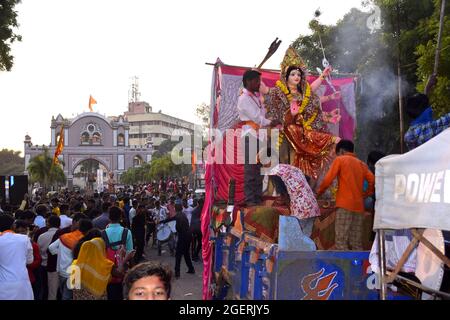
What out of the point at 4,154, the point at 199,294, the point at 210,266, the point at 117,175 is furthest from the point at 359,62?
the point at 4,154

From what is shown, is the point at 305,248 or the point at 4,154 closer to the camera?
the point at 305,248

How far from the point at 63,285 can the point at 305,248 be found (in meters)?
3.63

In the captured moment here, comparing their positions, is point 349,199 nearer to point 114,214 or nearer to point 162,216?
point 114,214

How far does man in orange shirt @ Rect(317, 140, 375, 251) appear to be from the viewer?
16.5 feet

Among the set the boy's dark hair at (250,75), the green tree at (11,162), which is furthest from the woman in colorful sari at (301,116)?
the green tree at (11,162)

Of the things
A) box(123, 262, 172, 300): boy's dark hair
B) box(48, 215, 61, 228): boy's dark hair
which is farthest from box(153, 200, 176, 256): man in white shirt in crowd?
box(123, 262, 172, 300): boy's dark hair

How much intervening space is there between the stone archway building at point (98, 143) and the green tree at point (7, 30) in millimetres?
76422

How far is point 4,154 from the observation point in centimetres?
10712

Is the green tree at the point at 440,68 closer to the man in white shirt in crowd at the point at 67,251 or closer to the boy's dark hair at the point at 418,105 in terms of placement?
the boy's dark hair at the point at 418,105

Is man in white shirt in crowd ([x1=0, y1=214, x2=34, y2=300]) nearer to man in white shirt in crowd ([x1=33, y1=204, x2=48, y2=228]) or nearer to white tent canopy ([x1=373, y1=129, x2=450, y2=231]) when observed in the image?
man in white shirt in crowd ([x1=33, y1=204, x2=48, y2=228])

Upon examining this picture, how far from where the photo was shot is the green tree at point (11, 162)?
9436 cm

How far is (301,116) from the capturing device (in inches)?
301

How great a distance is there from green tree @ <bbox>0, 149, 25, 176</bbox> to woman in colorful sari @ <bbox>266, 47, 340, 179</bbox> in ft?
303
